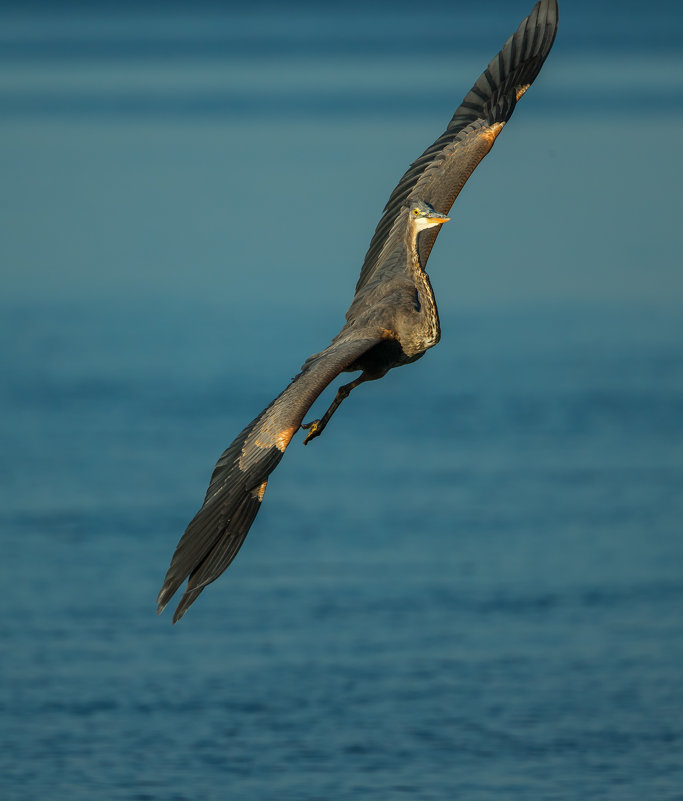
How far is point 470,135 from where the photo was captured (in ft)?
43.7

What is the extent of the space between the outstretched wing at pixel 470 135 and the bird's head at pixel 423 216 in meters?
0.28

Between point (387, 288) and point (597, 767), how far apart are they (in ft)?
17.4

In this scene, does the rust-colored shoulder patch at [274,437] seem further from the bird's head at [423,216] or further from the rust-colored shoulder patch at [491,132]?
the rust-colored shoulder patch at [491,132]

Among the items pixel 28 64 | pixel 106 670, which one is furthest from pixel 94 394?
pixel 28 64

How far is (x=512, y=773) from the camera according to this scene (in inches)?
578

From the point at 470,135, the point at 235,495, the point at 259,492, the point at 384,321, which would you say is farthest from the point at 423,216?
the point at 235,495

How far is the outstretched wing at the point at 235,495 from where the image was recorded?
387 inches

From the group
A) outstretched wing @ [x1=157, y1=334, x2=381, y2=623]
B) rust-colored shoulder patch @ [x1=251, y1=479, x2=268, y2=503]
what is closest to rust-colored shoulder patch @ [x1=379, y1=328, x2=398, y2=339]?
outstretched wing @ [x1=157, y1=334, x2=381, y2=623]

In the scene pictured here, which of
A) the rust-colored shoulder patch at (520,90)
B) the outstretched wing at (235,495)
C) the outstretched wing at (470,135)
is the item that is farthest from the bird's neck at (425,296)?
the rust-colored shoulder patch at (520,90)

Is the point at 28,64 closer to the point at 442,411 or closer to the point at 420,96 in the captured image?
the point at 420,96

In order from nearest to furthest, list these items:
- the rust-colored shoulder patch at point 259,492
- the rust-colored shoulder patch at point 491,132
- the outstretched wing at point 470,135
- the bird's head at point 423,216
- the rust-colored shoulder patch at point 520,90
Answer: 1. the rust-colored shoulder patch at point 259,492
2. the bird's head at point 423,216
3. the outstretched wing at point 470,135
4. the rust-colored shoulder patch at point 491,132
5. the rust-colored shoulder patch at point 520,90

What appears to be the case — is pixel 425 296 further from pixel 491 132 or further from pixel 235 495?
pixel 235 495

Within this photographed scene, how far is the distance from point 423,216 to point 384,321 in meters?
0.95

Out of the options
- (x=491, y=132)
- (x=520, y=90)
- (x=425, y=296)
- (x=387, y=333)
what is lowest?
(x=387, y=333)
